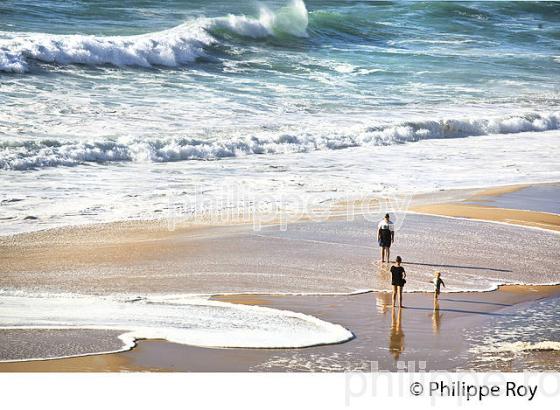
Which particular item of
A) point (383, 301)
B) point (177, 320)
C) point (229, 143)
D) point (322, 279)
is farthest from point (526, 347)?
point (229, 143)

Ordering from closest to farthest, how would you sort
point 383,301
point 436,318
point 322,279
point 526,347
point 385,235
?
point 526,347 < point 436,318 < point 383,301 < point 322,279 < point 385,235

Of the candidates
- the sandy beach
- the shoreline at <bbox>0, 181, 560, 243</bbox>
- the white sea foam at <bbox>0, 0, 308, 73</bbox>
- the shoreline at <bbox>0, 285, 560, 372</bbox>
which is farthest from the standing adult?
the white sea foam at <bbox>0, 0, 308, 73</bbox>

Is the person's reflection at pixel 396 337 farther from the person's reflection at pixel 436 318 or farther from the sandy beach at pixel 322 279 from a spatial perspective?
the person's reflection at pixel 436 318

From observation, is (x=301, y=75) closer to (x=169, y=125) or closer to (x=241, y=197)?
(x=169, y=125)

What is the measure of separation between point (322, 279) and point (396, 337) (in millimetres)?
2275

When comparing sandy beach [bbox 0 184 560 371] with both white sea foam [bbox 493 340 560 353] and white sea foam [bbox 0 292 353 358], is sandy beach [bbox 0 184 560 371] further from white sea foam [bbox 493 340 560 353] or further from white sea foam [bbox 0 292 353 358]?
white sea foam [bbox 0 292 353 358]

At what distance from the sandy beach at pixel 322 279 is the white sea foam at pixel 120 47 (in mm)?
15428

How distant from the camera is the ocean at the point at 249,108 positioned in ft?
59.2

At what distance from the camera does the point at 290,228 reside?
15211 mm

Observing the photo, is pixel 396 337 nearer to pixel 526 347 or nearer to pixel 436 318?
pixel 436 318

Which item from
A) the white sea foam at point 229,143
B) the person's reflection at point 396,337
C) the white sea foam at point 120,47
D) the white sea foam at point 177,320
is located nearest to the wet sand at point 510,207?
the person's reflection at point 396,337

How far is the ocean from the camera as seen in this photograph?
18.0m

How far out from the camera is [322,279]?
12.7 m

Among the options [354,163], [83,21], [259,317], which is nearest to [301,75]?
[83,21]
